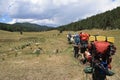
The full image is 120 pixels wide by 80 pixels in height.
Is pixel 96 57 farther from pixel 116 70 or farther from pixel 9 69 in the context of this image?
pixel 9 69

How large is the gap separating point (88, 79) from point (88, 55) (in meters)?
5.27

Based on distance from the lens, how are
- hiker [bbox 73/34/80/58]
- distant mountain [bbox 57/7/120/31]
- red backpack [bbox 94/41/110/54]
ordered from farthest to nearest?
distant mountain [bbox 57/7/120/31] < hiker [bbox 73/34/80/58] < red backpack [bbox 94/41/110/54]

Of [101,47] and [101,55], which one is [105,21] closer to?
[101,55]

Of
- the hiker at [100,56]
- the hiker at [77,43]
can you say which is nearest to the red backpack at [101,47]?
the hiker at [100,56]

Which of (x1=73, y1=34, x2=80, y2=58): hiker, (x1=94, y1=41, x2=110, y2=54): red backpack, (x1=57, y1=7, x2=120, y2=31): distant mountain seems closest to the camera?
(x1=94, y1=41, x2=110, y2=54): red backpack

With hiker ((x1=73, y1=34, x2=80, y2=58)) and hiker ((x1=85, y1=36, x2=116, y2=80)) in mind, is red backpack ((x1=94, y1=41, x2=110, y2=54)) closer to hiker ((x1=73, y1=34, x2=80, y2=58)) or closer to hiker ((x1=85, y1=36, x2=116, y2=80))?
hiker ((x1=85, y1=36, x2=116, y2=80))

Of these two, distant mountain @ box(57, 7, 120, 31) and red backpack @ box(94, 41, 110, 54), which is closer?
red backpack @ box(94, 41, 110, 54)

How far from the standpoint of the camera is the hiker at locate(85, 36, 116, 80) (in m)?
13.6

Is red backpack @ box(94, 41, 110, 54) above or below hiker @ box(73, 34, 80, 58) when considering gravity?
above

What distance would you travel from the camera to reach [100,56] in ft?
45.5

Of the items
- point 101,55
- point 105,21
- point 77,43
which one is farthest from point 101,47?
point 105,21

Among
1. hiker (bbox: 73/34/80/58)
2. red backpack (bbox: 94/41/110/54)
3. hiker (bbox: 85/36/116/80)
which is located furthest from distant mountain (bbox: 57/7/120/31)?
red backpack (bbox: 94/41/110/54)

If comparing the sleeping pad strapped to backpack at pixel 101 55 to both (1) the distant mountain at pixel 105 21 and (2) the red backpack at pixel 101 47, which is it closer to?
(2) the red backpack at pixel 101 47

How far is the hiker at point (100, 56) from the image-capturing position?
44.7ft
